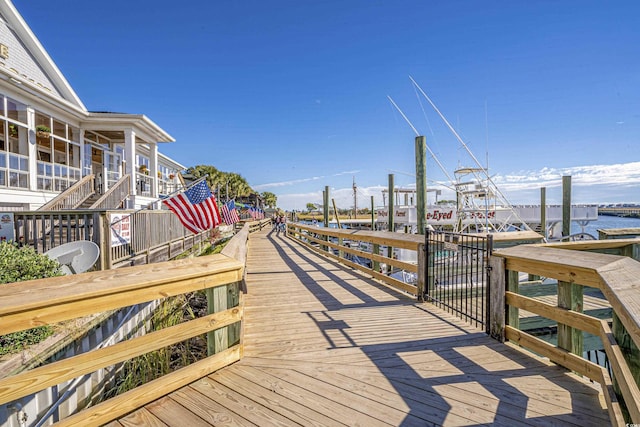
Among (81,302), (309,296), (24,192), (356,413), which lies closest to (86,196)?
(24,192)

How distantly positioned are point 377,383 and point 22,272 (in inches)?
168

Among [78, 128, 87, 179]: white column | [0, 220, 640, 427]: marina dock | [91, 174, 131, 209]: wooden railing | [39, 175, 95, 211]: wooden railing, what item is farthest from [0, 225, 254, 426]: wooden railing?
[78, 128, 87, 179]: white column

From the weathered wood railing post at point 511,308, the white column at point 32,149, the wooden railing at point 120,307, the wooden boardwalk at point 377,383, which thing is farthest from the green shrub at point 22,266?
the white column at point 32,149

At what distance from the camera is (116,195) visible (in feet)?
41.8

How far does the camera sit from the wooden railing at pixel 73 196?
32.2ft

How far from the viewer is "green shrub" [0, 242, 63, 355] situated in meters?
3.05

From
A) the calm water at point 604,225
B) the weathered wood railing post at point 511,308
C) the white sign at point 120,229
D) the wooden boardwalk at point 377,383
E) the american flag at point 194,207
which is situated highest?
the american flag at point 194,207

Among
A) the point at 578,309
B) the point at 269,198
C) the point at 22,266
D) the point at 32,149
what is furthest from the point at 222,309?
the point at 269,198

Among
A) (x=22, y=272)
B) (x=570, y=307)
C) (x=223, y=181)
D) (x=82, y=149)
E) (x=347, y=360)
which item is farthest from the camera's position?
(x=223, y=181)

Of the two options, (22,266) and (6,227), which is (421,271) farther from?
(6,227)

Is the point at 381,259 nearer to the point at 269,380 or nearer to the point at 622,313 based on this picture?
the point at 269,380

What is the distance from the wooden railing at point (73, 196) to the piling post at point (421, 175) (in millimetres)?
10390

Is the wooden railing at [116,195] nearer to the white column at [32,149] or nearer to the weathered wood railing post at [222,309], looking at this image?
the white column at [32,149]

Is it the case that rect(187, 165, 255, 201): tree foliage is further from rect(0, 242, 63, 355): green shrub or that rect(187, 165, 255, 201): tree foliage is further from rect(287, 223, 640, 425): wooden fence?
rect(287, 223, 640, 425): wooden fence
